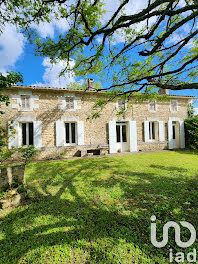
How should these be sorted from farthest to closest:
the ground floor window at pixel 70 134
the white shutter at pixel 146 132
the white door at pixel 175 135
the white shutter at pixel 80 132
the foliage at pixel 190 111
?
the foliage at pixel 190 111
the white door at pixel 175 135
the white shutter at pixel 146 132
the ground floor window at pixel 70 134
the white shutter at pixel 80 132

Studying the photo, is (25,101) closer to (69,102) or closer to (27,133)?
(27,133)

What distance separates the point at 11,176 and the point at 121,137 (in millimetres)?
7907

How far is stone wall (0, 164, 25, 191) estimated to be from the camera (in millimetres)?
2828

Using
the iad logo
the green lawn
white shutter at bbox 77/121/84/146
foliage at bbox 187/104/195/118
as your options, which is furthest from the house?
the iad logo

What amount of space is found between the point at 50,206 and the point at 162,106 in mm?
11175

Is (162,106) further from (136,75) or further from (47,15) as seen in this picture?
(47,15)

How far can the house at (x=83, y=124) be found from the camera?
757cm

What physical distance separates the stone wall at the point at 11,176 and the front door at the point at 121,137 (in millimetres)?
7368

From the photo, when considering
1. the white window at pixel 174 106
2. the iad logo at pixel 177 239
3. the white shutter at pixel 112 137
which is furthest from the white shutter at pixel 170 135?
the iad logo at pixel 177 239

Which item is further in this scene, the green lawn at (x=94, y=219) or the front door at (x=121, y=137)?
the front door at (x=121, y=137)

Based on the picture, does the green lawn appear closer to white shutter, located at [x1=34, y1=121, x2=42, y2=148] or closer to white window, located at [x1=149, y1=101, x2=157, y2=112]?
white shutter, located at [x1=34, y1=121, x2=42, y2=148]

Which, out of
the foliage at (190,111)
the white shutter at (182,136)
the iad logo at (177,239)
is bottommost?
the iad logo at (177,239)

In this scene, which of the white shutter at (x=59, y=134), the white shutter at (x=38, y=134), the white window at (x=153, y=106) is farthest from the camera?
the white window at (x=153, y=106)

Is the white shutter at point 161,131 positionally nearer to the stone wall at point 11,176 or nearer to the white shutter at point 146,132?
the white shutter at point 146,132
